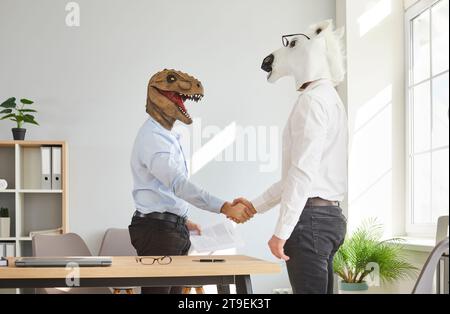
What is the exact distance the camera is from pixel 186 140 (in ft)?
15.5

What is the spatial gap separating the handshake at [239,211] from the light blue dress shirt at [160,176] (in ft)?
0.67

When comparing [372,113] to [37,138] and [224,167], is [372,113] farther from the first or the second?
[37,138]

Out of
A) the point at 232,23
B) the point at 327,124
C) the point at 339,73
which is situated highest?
the point at 232,23

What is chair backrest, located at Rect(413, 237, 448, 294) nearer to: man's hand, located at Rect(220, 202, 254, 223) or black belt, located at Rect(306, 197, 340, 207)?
black belt, located at Rect(306, 197, 340, 207)

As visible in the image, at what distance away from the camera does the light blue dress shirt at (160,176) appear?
2867 millimetres

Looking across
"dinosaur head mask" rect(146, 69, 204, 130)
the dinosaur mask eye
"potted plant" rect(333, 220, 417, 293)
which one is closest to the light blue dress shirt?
"dinosaur head mask" rect(146, 69, 204, 130)

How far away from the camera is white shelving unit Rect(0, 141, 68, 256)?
4309 mm

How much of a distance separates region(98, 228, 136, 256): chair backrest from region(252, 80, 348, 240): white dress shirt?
236 cm

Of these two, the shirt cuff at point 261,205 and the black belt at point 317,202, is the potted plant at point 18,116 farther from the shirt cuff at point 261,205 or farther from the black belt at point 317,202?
the black belt at point 317,202

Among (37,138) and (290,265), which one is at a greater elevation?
(37,138)

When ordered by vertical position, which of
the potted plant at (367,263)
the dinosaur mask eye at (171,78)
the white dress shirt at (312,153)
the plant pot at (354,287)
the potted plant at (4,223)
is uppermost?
the dinosaur mask eye at (171,78)

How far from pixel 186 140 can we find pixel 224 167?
1.06 feet

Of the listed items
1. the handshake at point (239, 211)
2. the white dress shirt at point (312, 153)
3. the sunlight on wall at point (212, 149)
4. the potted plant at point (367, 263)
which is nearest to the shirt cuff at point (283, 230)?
the white dress shirt at point (312, 153)
